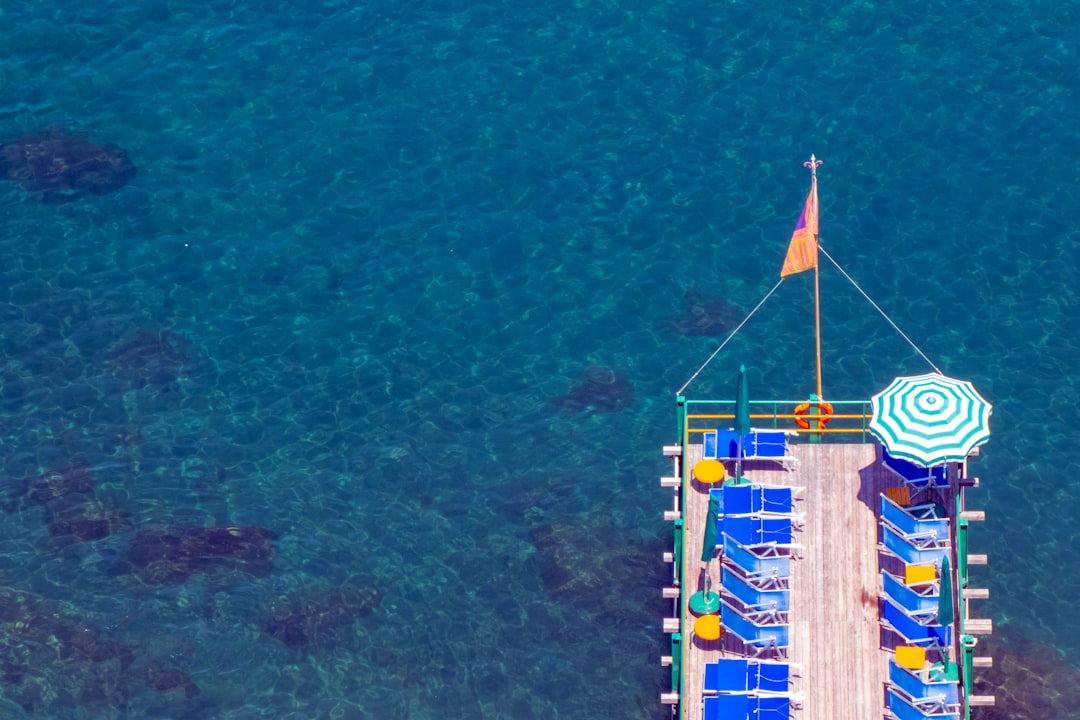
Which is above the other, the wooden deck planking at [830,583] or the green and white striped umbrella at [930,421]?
the green and white striped umbrella at [930,421]

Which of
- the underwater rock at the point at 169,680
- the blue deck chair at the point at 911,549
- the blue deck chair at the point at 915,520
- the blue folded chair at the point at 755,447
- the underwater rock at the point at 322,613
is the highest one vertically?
the blue folded chair at the point at 755,447

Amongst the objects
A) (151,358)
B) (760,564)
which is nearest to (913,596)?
(760,564)

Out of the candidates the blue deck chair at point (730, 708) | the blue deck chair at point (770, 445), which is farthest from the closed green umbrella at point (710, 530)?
the blue deck chair at point (730, 708)

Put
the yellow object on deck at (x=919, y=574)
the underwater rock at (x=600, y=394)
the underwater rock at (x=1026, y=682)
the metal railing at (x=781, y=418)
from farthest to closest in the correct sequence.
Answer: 1. the underwater rock at (x=600, y=394)
2. the metal railing at (x=781, y=418)
3. the underwater rock at (x=1026, y=682)
4. the yellow object on deck at (x=919, y=574)

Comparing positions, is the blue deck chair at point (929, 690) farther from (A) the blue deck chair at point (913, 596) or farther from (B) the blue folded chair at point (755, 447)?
(B) the blue folded chair at point (755, 447)

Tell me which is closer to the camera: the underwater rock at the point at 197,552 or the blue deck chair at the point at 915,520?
the blue deck chair at the point at 915,520

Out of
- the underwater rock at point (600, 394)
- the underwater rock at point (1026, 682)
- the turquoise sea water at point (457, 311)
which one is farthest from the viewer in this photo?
the underwater rock at point (600, 394)

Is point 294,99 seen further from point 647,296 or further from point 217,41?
point 647,296
